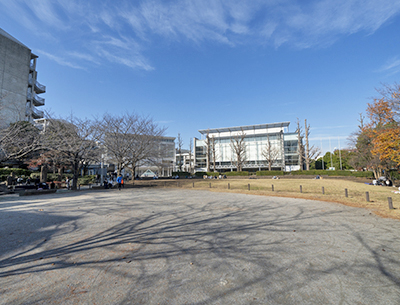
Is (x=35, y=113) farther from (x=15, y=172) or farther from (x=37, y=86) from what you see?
(x=15, y=172)

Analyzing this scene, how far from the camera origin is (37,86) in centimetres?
4322

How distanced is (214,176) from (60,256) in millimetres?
38258

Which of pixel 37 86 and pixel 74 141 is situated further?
pixel 37 86

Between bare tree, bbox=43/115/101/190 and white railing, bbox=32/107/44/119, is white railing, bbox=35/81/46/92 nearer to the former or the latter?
white railing, bbox=32/107/44/119

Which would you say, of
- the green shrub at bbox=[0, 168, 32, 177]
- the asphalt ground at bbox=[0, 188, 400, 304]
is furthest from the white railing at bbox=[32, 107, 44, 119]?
the asphalt ground at bbox=[0, 188, 400, 304]

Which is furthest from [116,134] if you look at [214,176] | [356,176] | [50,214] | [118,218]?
[356,176]

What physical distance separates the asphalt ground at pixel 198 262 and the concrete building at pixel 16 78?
36.7 m

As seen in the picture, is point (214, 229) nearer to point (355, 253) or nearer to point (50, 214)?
point (355, 253)

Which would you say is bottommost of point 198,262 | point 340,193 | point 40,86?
point 340,193

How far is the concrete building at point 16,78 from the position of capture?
33.4 m

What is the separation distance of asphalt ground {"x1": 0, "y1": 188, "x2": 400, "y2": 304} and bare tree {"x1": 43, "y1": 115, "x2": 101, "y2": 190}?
41.4 feet

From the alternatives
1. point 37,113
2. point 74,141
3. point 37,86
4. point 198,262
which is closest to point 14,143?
point 74,141

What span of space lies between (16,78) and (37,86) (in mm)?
7679

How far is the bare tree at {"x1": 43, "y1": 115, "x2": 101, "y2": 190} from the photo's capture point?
18578 millimetres
